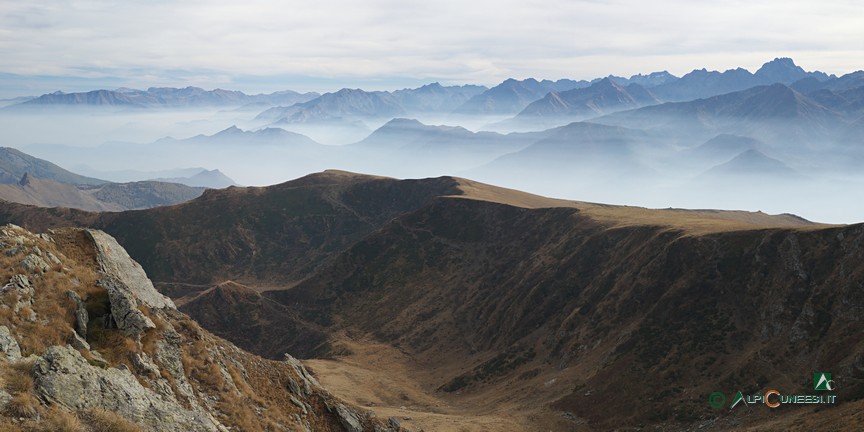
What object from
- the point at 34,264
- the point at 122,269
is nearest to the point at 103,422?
the point at 34,264

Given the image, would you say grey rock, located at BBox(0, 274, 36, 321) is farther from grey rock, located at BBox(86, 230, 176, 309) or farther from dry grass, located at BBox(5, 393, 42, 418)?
dry grass, located at BBox(5, 393, 42, 418)

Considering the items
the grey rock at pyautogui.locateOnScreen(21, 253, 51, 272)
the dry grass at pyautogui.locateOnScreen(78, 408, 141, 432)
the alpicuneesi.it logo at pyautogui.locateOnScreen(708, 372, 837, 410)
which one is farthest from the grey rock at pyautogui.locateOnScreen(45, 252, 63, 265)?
the alpicuneesi.it logo at pyautogui.locateOnScreen(708, 372, 837, 410)

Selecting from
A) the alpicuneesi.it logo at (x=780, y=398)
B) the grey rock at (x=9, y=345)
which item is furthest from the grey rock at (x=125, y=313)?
the alpicuneesi.it logo at (x=780, y=398)

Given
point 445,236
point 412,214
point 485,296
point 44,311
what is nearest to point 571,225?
point 485,296

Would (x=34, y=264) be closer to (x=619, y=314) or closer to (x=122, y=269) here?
(x=122, y=269)

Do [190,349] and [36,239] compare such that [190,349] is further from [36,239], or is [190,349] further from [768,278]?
[768,278]
